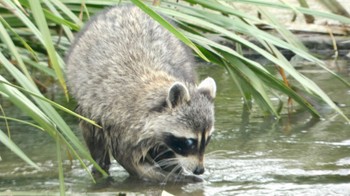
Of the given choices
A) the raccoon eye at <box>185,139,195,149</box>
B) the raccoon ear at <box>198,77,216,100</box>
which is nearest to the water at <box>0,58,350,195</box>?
the raccoon eye at <box>185,139,195,149</box>

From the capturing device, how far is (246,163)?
584 centimetres

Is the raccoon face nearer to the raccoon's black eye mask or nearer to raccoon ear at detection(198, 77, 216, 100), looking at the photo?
the raccoon's black eye mask

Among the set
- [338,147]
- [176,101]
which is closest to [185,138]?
[176,101]

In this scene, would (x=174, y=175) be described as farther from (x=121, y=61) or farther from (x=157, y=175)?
(x=121, y=61)

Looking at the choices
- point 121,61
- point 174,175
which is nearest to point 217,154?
point 174,175

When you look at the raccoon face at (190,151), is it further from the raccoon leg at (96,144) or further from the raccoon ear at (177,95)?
the raccoon leg at (96,144)

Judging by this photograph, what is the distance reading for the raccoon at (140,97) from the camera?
5.53 m

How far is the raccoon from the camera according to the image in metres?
5.53

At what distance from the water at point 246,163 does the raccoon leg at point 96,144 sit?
11 centimetres

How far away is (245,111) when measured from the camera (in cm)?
745

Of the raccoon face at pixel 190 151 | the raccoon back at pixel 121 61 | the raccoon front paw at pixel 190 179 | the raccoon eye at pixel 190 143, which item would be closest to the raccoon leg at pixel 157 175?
the raccoon front paw at pixel 190 179

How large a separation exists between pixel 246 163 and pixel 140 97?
29.6 inches

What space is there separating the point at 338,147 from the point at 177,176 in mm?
1174

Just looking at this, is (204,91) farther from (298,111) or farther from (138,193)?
(298,111)
